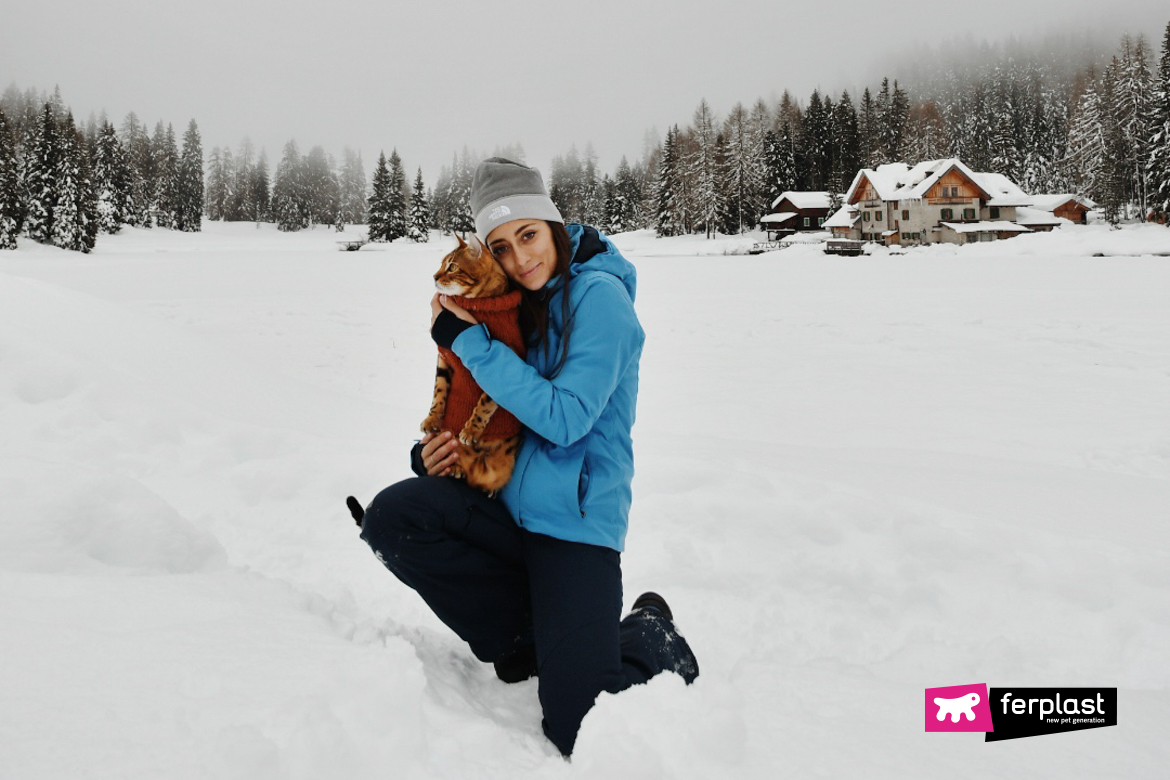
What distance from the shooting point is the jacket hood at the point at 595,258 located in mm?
2600

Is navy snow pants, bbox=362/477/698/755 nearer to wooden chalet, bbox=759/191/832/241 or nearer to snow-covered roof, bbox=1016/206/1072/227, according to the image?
wooden chalet, bbox=759/191/832/241

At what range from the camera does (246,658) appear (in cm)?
190

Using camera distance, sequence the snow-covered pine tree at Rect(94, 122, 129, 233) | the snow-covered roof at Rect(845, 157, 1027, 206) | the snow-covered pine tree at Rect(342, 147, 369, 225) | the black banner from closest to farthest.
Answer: the black banner < the snow-covered roof at Rect(845, 157, 1027, 206) < the snow-covered pine tree at Rect(94, 122, 129, 233) < the snow-covered pine tree at Rect(342, 147, 369, 225)

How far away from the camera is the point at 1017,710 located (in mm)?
2314

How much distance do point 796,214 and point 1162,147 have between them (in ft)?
80.4

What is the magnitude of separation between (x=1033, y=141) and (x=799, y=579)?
95.7 metres

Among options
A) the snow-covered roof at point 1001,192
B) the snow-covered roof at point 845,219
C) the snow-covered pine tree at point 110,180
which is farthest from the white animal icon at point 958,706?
the snow-covered pine tree at point 110,180

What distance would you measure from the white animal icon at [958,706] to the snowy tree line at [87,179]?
5096cm

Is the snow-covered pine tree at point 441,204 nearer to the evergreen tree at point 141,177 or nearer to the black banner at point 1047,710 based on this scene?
the evergreen tree at point 141,177

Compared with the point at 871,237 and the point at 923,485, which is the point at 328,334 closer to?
the point at 923,485

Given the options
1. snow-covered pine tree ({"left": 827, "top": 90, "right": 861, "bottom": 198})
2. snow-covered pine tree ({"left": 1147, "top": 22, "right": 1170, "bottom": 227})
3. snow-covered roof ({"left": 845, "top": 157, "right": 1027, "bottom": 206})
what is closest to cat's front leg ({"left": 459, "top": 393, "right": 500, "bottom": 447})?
snow-covered pine tree ({"left": 1147, "top": 22, "right": 1170, "bottom": 227})

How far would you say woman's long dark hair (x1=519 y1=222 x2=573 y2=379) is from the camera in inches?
98.0

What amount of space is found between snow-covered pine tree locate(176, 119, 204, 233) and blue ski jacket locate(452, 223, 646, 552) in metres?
77.2

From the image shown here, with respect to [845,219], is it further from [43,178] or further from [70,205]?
[43,178]
